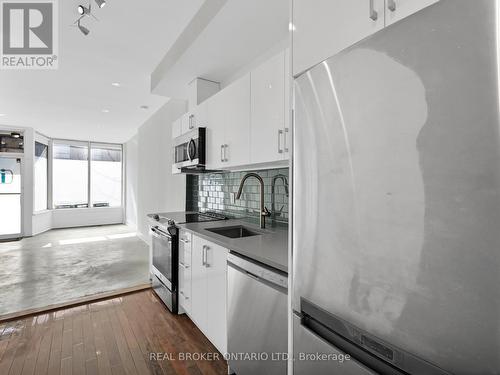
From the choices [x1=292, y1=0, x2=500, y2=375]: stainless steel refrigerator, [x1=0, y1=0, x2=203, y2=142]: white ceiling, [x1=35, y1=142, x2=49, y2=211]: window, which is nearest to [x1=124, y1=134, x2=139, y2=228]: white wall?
[x1=0, y1=0, x2=203, y2=142]: white ceiling

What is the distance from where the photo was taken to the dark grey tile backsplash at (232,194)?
221 centimetres

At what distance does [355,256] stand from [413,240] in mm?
185

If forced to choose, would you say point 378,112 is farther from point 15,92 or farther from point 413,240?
point 15,92

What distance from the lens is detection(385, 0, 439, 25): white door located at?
698 mm

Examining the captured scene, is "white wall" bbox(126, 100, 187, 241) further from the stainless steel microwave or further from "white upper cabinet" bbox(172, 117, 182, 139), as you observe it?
the stainless steel microwave

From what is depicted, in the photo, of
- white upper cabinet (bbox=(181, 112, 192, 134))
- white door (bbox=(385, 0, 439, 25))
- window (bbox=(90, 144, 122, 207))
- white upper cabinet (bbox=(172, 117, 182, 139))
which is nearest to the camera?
white door (bbox=(385, 0, 439, 25))

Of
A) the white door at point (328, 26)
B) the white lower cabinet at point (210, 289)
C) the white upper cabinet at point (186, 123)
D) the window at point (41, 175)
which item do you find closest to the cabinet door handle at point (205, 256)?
the white lower cabinet at point (210, 289)

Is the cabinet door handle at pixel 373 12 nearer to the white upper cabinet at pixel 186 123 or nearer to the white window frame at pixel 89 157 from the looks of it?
the white upper cabinet at pixel 186 123

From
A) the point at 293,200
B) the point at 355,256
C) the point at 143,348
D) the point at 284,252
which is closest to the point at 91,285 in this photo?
the point at 143,348

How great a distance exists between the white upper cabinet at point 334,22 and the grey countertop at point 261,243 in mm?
886

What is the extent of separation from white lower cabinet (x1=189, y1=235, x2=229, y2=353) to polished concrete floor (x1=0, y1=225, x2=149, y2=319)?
1.64 meters

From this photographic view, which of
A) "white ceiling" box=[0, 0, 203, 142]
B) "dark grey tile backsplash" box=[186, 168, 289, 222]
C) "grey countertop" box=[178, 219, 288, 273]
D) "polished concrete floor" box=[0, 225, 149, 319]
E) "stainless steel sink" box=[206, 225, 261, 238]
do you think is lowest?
"polished concrete floor" box=[0, 225, 149, 319]

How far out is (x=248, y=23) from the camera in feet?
6.59

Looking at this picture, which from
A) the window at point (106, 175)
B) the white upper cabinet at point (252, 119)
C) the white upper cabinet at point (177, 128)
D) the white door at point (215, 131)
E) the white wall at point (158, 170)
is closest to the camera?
the white upper cabinet at point (252, 119)
